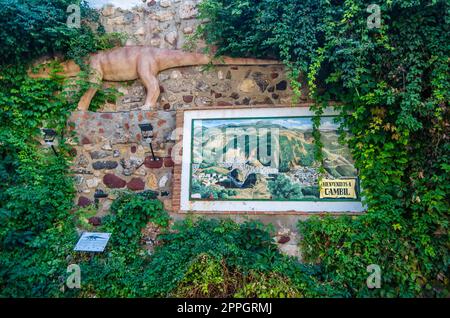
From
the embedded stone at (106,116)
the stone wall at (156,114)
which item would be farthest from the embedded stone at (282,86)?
the embedded stone at (106,116)

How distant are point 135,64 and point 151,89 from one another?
504 millimetres

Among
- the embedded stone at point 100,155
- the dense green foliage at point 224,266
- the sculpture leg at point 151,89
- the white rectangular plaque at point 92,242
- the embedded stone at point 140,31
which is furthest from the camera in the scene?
the embedded stone at point 140,31

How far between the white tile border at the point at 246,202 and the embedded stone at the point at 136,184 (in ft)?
2.10

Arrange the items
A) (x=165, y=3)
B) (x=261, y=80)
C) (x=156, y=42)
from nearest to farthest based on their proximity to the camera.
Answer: (x=261, y=80) → (x=156, y=42) → (x=165, y=3)

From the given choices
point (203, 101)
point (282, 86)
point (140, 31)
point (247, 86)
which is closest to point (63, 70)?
point (140, 31)

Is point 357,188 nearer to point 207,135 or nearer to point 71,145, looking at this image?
point 207,135

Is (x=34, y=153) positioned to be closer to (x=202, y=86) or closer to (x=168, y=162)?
(x=168, y=162)

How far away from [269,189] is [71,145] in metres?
3.01

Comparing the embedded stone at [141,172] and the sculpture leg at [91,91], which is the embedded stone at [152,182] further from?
the sculpture leg at [91,91]

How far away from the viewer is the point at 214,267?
148 inches

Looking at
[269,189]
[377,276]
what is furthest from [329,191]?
[377,276]

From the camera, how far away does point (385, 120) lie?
4.32m

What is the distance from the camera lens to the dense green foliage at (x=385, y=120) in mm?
3834
